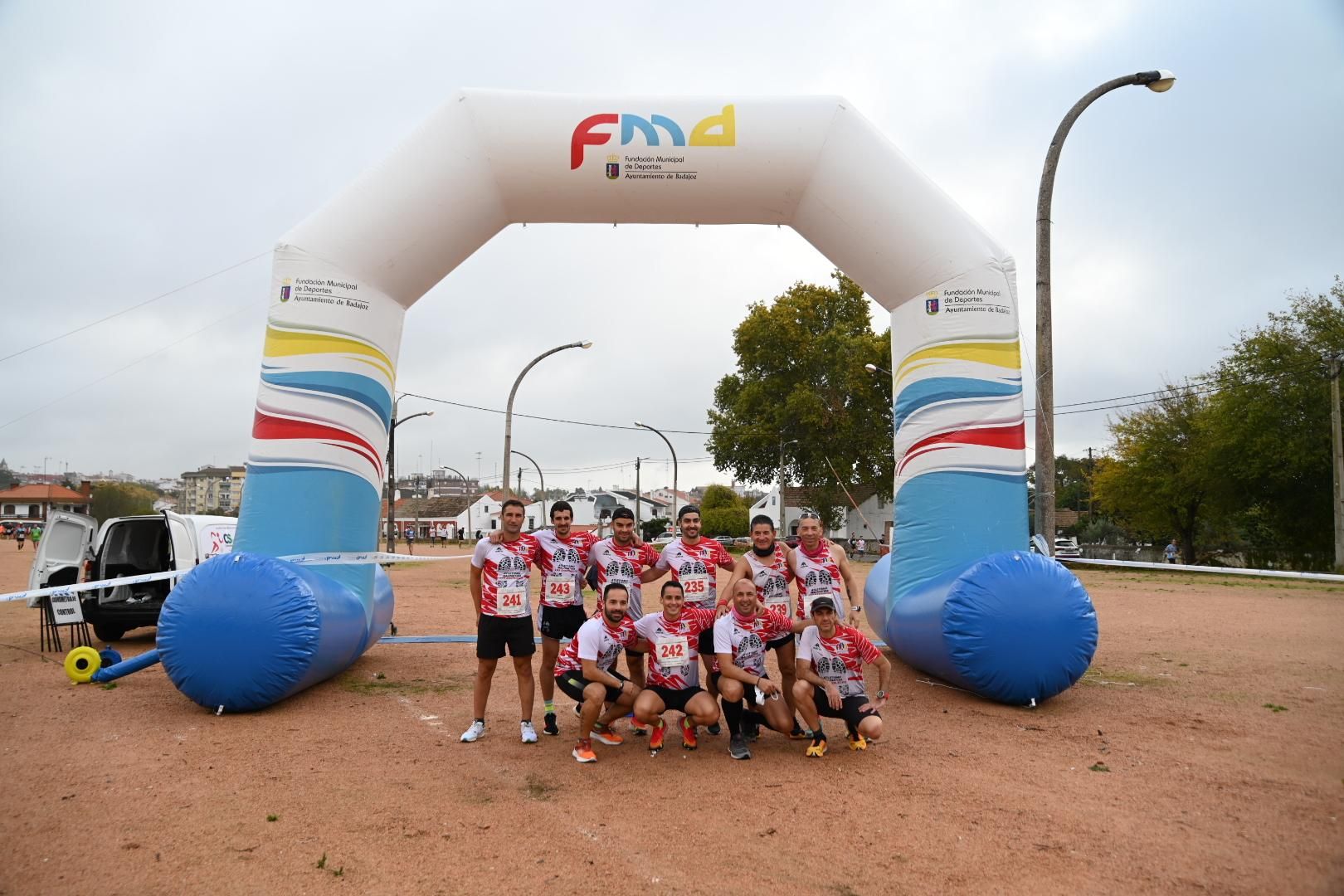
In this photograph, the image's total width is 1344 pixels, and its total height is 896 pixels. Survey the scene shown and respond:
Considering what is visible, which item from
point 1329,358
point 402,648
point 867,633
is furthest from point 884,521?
point 402,648

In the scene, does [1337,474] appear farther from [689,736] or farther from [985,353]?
[689,736]

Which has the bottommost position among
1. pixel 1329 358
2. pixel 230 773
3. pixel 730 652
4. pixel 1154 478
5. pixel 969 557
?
pixel 230 773

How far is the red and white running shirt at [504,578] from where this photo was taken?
5.72 metres

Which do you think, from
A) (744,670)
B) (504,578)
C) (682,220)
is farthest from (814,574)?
(682,220)

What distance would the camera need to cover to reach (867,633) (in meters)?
11.0

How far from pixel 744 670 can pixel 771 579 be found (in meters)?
0.78

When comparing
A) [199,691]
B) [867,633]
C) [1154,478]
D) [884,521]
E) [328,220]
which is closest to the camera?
[199,691]

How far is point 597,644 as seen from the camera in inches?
213

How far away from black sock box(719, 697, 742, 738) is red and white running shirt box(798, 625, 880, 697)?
500 mm

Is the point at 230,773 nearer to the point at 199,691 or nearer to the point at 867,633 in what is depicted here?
the point at 199,691

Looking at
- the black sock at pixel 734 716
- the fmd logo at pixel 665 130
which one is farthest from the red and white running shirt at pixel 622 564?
the fmd logo at pixel 665 130

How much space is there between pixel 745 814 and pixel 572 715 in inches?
96.0

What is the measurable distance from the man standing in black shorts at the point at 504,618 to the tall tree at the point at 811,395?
29.1 meters

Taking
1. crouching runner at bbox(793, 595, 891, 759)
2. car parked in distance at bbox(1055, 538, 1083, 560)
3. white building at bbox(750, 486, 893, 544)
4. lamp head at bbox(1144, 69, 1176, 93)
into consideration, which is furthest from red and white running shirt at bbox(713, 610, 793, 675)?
white building at bbox(750, 486, 893, 544)
